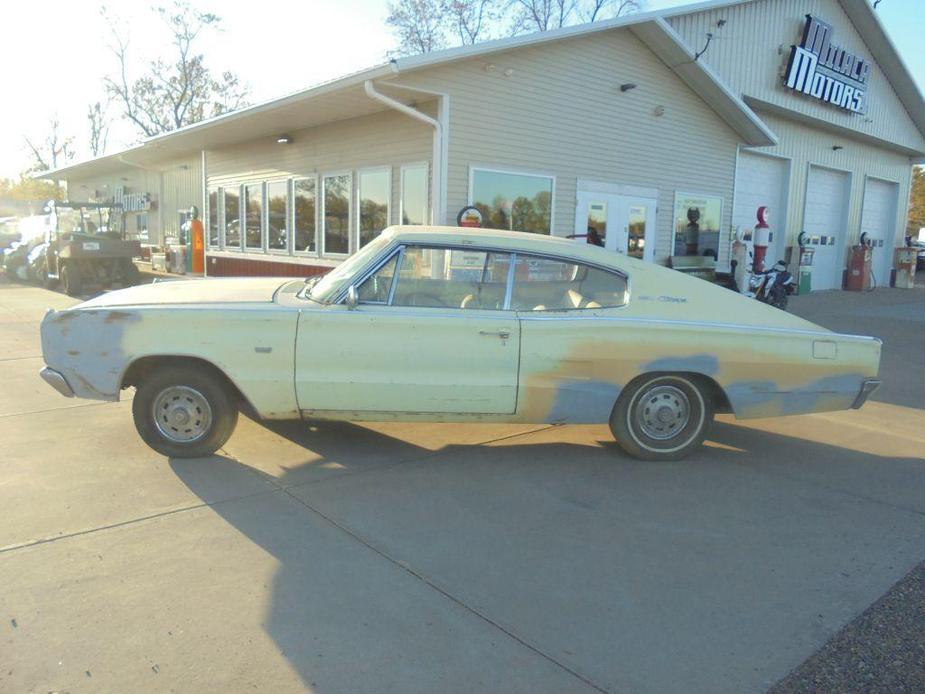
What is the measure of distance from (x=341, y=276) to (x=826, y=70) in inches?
709

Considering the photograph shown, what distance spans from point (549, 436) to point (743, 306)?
69.3 inches

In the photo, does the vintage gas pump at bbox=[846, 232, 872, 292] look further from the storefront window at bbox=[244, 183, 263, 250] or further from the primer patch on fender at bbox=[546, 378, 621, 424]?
the primer patch on fender at bbox=[546, 378, 621, 424]

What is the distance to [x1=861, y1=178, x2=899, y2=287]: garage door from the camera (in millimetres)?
22594

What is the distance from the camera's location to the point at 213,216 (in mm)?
17172

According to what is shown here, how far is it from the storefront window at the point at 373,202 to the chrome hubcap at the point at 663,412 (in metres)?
7.41

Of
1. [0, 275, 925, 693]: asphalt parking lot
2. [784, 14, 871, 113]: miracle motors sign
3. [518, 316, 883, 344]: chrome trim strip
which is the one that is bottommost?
[0, 275, 925, 693]: asphalt parking lot

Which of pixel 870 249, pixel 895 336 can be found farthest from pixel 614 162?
pixel 870 249

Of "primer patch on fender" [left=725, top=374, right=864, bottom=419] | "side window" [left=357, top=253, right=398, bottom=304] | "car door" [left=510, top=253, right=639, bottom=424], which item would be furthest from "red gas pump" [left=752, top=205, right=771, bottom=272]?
"side window" [left=357, top=253, right=398, bottom=304]

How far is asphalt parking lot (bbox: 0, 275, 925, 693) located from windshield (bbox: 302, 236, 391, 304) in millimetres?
1121

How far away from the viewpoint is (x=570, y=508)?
13.9 ft

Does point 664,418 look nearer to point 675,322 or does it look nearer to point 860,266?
point 675,322

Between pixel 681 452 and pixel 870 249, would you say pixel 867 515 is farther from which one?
pixel 870 249

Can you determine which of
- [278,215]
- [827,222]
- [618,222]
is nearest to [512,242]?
[618,222]

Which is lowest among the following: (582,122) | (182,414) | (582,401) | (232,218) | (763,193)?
(182,414)
